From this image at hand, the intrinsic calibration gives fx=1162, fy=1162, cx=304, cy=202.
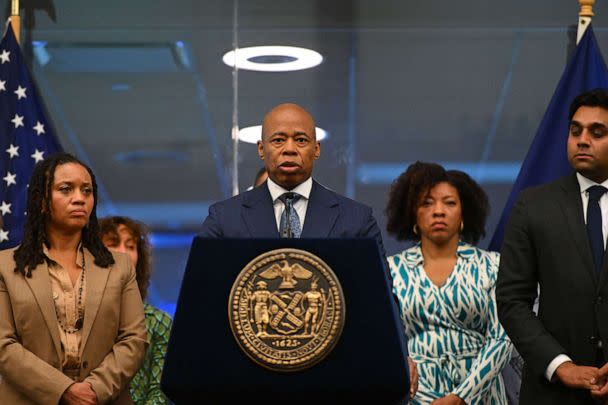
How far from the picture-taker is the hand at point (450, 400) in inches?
210

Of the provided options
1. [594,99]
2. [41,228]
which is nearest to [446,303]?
[594,99]

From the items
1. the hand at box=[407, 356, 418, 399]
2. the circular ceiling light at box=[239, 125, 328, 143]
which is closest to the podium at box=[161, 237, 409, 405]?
the hand at box=[407, 356, 418, 399]

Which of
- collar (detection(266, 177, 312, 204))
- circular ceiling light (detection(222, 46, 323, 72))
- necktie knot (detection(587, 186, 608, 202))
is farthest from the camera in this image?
circular ceiling light (detection(222, 46, 323, 72))

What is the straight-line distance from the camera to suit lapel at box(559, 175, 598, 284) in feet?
14.1

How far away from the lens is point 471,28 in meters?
7.13

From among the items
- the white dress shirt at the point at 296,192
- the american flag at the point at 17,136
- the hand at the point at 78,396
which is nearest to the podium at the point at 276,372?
the white dress shirt at the point at 296,192

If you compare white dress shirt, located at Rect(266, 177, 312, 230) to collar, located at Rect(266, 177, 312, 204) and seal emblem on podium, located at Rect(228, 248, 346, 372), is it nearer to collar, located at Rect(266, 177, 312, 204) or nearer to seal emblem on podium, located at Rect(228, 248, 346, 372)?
collar, located at Rect(266, 177, 312, 204)

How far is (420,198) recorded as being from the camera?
5902mm

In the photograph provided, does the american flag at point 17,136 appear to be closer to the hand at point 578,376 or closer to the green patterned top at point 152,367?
the green patterned top at point 152,367

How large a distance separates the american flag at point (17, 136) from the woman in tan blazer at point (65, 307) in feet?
5.89

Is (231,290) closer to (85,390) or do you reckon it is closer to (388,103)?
(85,390)

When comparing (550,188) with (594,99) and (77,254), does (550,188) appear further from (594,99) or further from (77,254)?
(77,254)

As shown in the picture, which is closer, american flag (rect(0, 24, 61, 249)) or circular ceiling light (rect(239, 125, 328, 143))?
american flag (rect(0, 24, 61, 249))

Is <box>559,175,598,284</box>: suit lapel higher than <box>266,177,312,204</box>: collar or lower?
lower
